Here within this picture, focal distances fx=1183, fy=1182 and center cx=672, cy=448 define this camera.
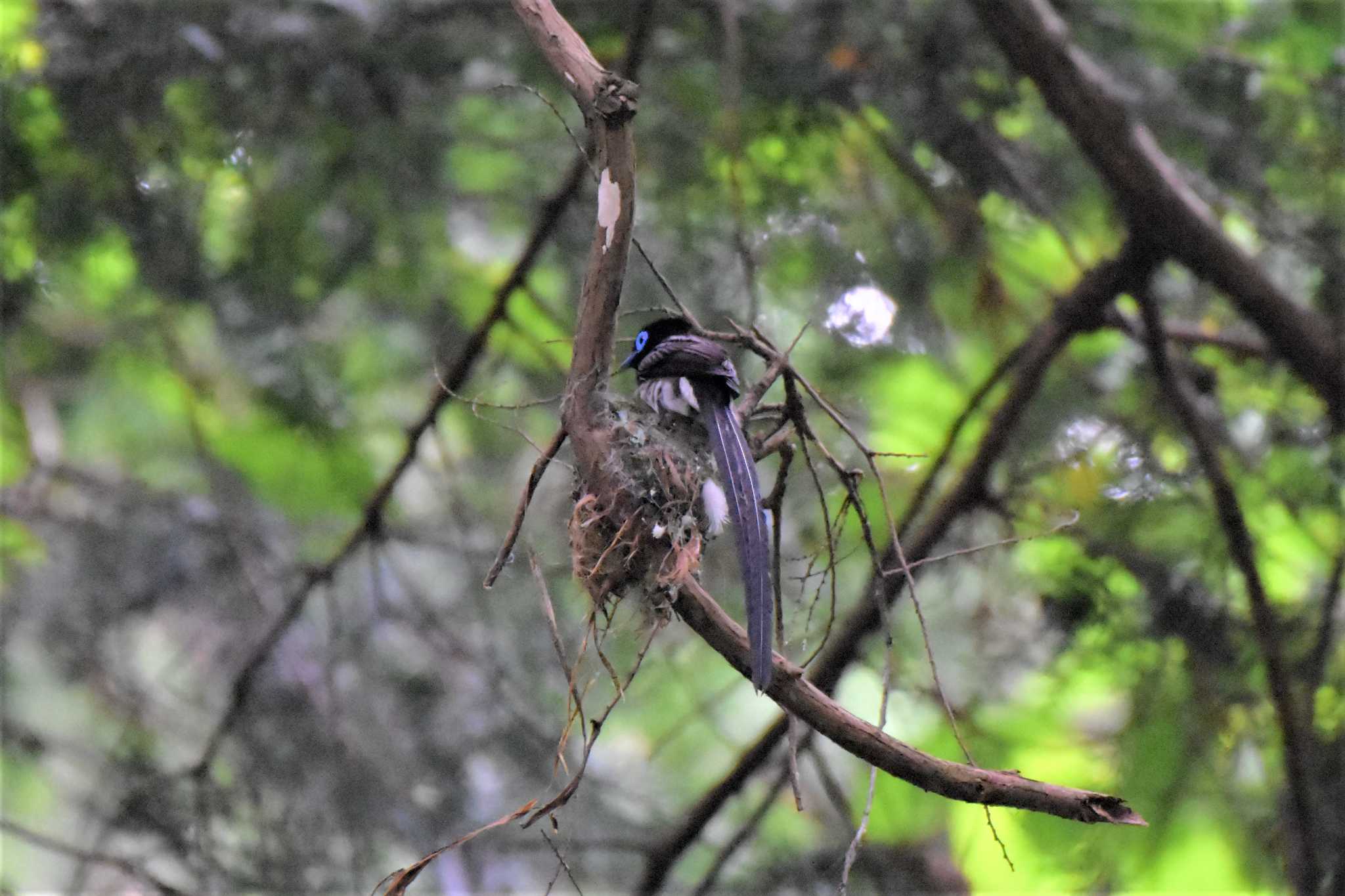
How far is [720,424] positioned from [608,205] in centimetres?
46

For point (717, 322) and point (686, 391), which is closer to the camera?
point (686, 391)

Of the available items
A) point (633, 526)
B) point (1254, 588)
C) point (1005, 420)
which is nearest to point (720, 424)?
point (633, 526)

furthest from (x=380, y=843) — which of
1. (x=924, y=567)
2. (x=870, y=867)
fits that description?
(x=924, y=567)

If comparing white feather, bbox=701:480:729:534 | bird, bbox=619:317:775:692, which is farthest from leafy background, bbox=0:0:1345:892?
white feather, bbox=701:480:729:534

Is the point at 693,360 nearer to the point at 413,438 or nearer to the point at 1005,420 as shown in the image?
the point at 413,438

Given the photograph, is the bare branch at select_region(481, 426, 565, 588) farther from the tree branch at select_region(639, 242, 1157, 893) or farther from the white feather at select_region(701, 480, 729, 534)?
the tree branch at select_region(639, 242, 1157, 893)

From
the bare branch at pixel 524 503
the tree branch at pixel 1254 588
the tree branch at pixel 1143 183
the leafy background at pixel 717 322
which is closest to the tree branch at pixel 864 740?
the bare branch at pixel 524 503

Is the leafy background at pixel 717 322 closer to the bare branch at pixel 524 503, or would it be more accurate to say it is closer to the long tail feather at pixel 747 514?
the long tail feather at pixel 747 514

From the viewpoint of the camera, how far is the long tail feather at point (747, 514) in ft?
4.98

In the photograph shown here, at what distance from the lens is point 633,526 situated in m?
1.72

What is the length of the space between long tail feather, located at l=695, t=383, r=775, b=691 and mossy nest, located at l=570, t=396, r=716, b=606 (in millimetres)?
87

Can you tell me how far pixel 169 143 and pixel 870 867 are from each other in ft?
10.3

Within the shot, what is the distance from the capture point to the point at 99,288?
4.94 metres

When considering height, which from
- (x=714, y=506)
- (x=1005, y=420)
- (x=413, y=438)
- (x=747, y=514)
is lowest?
(x=747, y=514)
